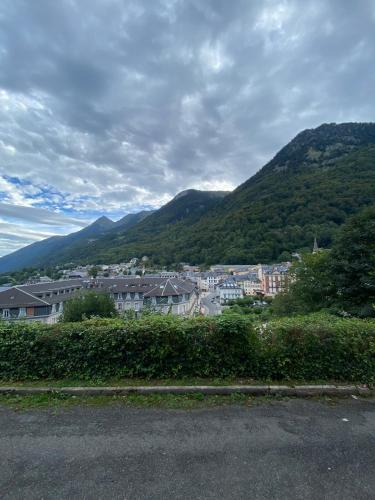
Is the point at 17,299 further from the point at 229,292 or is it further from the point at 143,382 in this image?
the point at 229,292

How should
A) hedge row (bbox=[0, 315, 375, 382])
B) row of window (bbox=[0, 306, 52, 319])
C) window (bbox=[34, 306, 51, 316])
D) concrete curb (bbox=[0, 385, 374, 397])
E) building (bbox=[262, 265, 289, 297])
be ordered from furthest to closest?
1. building (bbox=[262, 265, 289, 297])
2. window (bbox=[34, 306, 51, 316])
3. row of window (bbox=[0, 306, 52, 319])
4. hedge row (bbox=[0, 315, 375, 382])
5. concrete curb (bbox=[0, 385, 374, 397])

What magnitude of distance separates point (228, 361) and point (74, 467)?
9.61 feet

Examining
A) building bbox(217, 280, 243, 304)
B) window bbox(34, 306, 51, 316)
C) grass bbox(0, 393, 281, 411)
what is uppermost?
grass bbox(0, 393, 281, 411)

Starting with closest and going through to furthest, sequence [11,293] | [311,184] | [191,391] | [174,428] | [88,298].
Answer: [174,428], [191,391], [88,298], [11,293], [311,184]

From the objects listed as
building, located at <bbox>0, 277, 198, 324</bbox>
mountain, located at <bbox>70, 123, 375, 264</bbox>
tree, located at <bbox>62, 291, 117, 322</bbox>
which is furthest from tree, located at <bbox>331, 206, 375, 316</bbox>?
mountain, located at <bbox>70, 123, 375, 264</bbox>

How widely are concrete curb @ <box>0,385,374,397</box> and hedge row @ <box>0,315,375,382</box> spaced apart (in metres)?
0.31

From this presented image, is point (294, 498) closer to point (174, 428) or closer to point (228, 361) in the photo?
point (174, 428)

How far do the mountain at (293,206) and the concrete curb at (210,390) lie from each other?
79.7m

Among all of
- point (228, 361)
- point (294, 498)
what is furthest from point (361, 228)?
point (294, 498)

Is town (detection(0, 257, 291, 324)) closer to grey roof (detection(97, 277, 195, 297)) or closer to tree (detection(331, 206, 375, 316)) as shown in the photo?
grey roof (detection(97, 277, 195, 297))

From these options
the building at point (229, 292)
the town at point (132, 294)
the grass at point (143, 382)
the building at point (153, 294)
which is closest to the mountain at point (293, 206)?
the town at point (132, 294)

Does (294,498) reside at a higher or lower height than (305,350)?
lower

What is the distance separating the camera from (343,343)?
4.59 m

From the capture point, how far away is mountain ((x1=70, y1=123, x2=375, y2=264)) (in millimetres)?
98375
